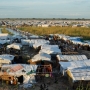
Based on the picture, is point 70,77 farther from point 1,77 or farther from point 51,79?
point 1,77

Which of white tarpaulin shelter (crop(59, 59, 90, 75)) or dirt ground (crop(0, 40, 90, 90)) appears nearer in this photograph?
dirt ground (crop(0, 40, 90, 90))

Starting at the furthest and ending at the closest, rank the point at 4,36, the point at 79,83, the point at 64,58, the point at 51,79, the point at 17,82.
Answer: the point at 4,36 → the point at 64,58 → the point at 51,79 → the point at 17,82 → the point at 79,83

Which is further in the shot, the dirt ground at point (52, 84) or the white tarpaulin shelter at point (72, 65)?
the white tarpaulin shelter at point (72, 65)

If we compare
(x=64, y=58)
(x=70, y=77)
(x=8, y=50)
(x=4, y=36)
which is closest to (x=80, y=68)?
(x=70, y=77)

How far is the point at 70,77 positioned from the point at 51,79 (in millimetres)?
1592

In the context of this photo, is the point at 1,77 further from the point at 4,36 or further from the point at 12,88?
the point at 4,36

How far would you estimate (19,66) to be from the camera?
1540 centimetres

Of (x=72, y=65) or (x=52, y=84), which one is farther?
(x=72, y=65)

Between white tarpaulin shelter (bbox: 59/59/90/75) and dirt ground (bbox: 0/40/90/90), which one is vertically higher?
white tarpaulin shelter (bbox: 59/59/90/75)

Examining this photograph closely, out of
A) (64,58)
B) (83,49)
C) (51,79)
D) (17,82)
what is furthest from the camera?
(83,49)

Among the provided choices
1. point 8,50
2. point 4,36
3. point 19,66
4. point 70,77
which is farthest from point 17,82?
point 4,36

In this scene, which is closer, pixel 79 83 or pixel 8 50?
pixel 79 83

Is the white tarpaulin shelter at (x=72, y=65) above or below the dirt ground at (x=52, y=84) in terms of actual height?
above

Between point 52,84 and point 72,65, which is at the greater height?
point 72,65
